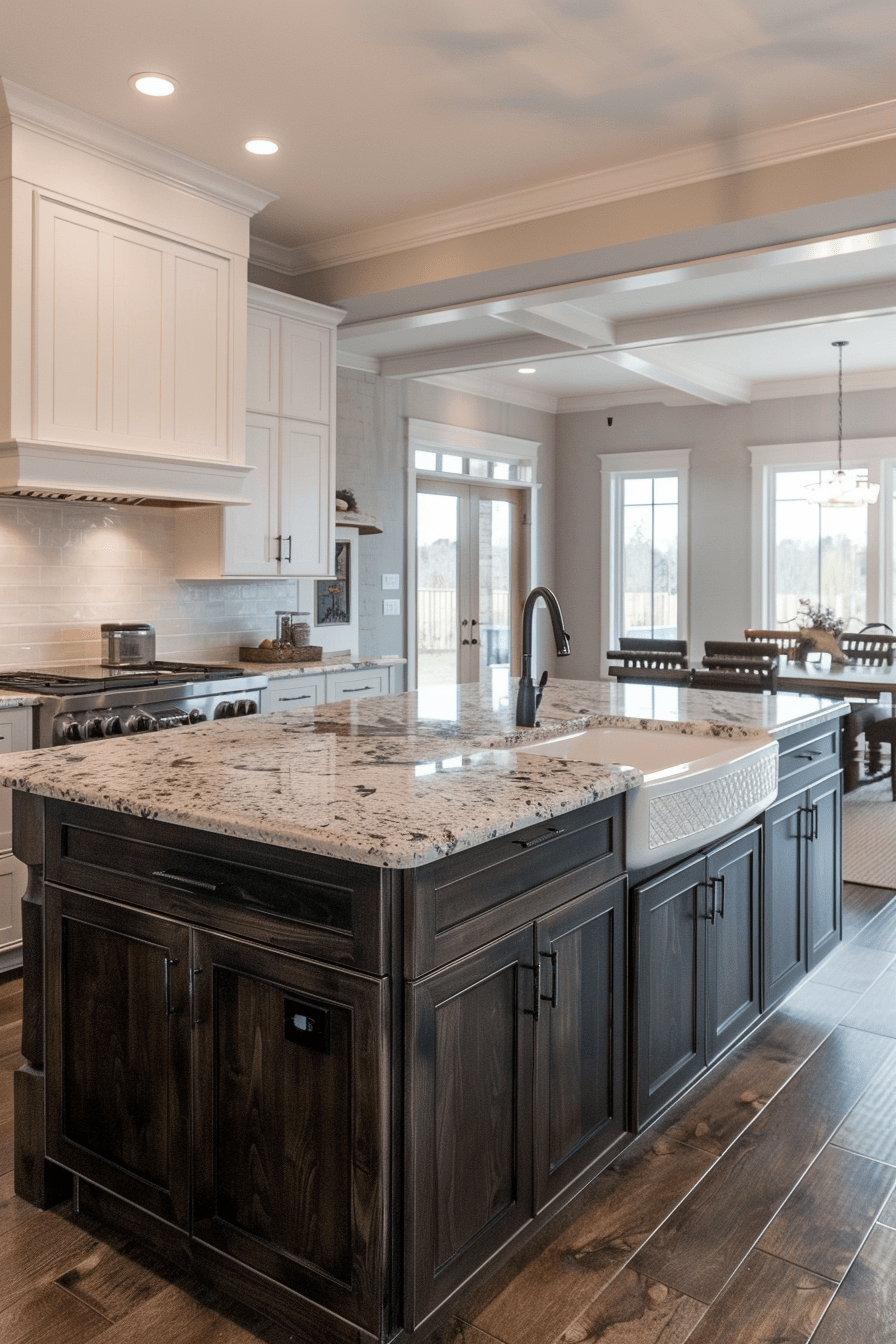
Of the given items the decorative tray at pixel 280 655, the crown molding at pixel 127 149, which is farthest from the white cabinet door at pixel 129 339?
Answer: the decorative tray at pixel 280 655

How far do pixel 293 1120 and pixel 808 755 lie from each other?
2081 mm

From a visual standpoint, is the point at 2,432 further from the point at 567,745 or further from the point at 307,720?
the point at 567,745

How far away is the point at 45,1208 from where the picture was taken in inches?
83.4

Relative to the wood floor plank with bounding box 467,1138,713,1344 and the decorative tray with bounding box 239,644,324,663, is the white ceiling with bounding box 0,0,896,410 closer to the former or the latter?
the decorative tray with bounding box 239,644,324,663

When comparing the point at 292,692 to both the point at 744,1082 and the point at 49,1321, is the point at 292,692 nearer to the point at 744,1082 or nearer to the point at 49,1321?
the point at 744,1082

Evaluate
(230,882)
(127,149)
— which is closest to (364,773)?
(230,882)

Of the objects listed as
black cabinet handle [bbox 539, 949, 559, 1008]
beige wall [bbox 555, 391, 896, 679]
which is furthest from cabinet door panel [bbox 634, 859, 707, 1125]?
beige wall [bbox 555, 391, 896, 679]

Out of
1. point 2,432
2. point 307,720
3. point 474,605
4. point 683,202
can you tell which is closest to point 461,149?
point 683,202

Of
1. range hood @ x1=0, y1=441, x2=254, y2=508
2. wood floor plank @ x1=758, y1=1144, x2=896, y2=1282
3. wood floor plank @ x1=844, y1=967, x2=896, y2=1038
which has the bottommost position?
wood floor plank @ x1=758, y1=1144, x2=896, y2=1282

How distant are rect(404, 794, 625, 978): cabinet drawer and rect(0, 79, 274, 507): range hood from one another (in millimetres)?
2641

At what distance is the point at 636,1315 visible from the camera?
1.82 metres

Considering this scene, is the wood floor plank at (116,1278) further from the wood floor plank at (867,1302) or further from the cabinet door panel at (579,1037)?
the wood floor plank at (867,1302)

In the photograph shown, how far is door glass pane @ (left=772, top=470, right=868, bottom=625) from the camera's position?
8.05 meters

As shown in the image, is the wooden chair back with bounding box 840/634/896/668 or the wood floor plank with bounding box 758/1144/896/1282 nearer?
the wood floor plank with bounding box 758/1144/896/1282
